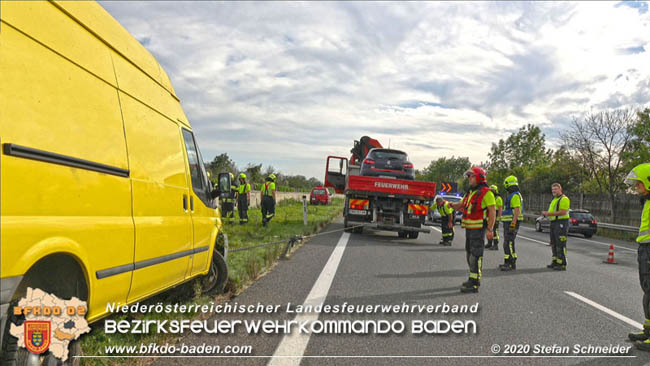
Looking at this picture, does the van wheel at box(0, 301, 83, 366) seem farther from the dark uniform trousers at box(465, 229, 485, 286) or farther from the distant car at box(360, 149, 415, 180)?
the distant car at box(360, 149, 415, 180)

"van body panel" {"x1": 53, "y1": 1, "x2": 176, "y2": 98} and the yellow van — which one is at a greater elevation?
"van body panel" {"x1": 53, "y1": 1, "x2": 176, "y2": 98}

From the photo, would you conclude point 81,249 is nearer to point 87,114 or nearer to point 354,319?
point 87,114

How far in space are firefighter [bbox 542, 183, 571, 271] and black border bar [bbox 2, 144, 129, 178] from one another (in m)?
8.69

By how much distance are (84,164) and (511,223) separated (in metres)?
8.76

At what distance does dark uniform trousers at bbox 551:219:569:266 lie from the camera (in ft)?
30.8

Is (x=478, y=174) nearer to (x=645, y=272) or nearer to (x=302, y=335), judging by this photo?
(x=645, y=272)

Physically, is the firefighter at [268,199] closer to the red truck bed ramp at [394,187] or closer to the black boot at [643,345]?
the red truck bed ramp at [394,187]

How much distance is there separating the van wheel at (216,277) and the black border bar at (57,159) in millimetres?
2661

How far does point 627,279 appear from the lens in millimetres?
8711

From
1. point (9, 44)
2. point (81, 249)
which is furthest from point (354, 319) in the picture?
point (9, 44)

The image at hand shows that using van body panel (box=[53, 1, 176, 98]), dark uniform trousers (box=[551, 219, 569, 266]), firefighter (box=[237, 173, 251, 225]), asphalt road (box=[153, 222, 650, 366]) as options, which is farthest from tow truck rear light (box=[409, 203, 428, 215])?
van body panel (box=[53, 1, 176, 98])

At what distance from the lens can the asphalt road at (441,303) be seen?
3988 millimetres

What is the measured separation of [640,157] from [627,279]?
25406 mm

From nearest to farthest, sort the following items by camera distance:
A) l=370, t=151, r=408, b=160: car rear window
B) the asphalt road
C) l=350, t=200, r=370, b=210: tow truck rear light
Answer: the asphalt road < l=350, t=200, r=370, b=210: tow truck rear light < l=370, t=151, r=408, b=160: car rear window
